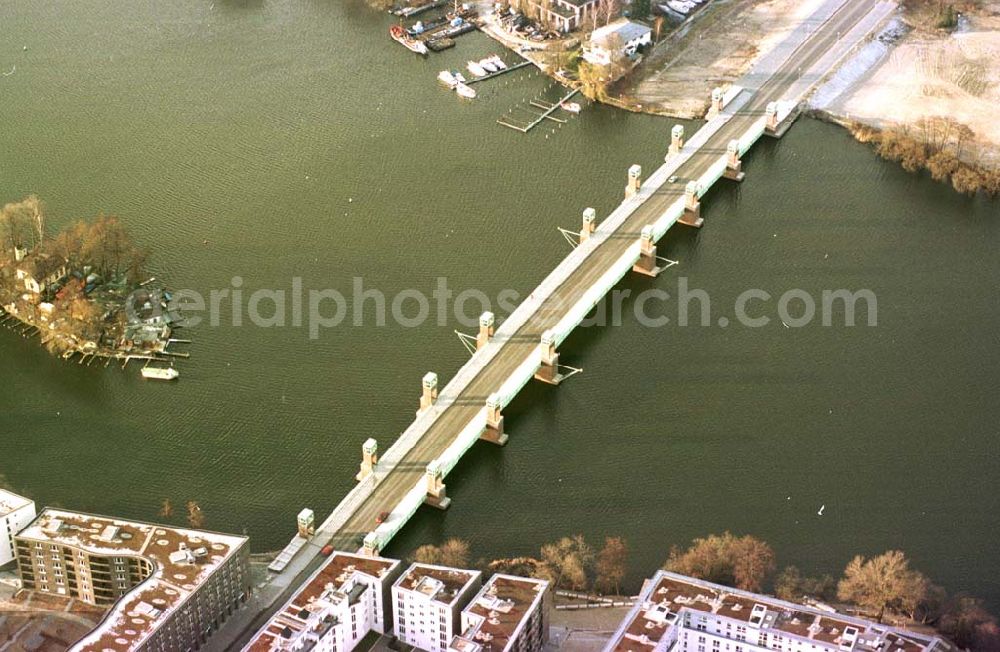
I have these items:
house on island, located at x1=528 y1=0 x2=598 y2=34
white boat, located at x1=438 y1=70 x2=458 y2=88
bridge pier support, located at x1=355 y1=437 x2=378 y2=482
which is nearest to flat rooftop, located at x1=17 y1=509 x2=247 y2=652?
bridge pier support, located at x1=355 y1=437 x2=378 y2=482

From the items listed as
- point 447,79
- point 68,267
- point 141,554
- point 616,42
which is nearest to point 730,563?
point 141,554

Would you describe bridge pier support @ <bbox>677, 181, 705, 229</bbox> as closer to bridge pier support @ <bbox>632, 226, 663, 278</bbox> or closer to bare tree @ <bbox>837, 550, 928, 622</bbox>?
bridge pier support @ <bbox>632, 226, 663, 278</bbox>

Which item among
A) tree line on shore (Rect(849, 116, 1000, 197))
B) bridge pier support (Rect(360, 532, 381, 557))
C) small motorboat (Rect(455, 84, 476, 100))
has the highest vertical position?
small motorboat (Rect(455, 84, 476, 100))

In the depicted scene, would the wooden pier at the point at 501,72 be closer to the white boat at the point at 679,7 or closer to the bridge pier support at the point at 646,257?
the white boat at the point at 679,7

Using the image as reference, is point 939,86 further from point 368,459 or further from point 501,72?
point 368,459

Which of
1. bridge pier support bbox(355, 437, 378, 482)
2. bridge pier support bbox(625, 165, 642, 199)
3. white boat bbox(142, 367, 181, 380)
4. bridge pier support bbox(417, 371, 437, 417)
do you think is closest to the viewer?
bridge pier support bbox(355, 437, 378, 482)

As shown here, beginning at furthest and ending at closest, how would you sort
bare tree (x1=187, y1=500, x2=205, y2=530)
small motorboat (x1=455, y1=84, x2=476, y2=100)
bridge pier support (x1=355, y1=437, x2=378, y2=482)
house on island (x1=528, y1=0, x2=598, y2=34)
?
1. house on island (x1=528, y1=0, x2=598, y2=34)
2. small motorboat (x1=455, y1=84, x2=476, y2=100)
3. bridge pier support (x1=355, y1=437, x2=378, y2=482)
4. bare tree (x1=187, y1=500, x2=205, y2=530)

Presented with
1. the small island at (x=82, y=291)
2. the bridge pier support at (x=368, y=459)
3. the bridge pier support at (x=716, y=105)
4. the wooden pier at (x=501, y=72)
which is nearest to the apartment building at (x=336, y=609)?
the bridge pier support at (x=368, y=459)
